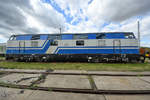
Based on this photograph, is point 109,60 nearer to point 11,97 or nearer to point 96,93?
point 96,93

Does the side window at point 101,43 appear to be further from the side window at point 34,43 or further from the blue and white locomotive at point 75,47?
the side window at point 34,43

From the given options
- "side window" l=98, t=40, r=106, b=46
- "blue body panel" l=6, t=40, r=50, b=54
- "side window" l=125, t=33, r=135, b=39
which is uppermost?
"side window" l=125, t=33, r=135, b=39

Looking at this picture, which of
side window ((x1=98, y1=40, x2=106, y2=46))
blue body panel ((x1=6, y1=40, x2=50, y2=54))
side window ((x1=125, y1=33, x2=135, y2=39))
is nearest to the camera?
side window ((x1=125, y1=33, x2=135, y2=39))

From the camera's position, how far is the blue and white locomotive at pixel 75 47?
7836 mm

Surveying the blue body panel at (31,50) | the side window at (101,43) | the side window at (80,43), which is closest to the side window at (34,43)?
the blue body panel at (31,50)

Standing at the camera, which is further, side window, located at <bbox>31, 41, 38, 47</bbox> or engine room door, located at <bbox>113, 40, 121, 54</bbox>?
side window, located at <bbox>31, 41, 38, 47</bbox>

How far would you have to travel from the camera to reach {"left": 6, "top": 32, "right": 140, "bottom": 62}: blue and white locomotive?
7836mm

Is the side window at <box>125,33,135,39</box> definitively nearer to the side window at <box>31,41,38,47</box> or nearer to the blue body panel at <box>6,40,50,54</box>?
the blue body panel at <box>6,40,50,54</box>

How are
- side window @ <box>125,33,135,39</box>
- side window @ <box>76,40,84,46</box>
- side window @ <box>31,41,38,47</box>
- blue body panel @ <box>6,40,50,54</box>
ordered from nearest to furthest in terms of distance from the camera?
side window @ <box>125,33,135,39</box> → side window @ <box>76,40,84,46</box> → blue body panel @ <box>6,40,50,54</box> → side window @ <box>31,41,38,47</box>

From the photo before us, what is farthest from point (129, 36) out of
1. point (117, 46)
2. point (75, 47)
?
point (75, 47)

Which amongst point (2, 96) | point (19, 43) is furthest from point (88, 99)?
point (19, 43)

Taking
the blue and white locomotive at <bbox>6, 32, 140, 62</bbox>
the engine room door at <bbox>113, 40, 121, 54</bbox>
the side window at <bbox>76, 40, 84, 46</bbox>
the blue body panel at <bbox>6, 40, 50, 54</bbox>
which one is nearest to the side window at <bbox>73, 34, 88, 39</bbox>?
the blue and white locomotive at <bbox>6, 32, 140, 62</bbox>

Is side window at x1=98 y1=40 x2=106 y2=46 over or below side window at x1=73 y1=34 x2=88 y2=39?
below

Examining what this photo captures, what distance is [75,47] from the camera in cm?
833
